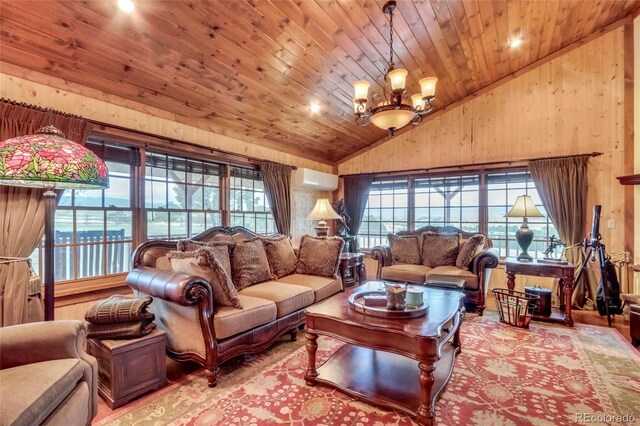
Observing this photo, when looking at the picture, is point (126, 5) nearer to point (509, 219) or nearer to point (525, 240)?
point (525, 240)

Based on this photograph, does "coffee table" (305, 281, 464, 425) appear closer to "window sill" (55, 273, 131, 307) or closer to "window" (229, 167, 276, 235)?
"window sill" (55, 273, 131, 307)

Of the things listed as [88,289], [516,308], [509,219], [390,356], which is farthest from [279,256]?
[509,219]

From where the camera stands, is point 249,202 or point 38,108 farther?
point 249,202

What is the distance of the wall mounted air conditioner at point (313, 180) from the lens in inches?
202

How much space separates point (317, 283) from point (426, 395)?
67.4 inches

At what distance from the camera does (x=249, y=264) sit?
3.07 metres

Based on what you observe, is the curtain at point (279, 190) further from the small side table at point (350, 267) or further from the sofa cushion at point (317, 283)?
the sofa cushion at point (317, 283)

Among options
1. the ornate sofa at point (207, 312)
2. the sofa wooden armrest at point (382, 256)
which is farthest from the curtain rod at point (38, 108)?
the sofa wooden armrest at point (382, 256)

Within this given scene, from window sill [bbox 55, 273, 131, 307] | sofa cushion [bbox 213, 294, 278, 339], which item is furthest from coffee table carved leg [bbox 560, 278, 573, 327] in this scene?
window sill [bbox 55, 273, 131, 307]

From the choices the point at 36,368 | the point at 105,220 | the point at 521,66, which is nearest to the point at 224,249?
the point at 105,220

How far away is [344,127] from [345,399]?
3908 millimetres

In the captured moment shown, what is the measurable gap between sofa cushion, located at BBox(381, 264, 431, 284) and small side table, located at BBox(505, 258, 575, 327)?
101 cm

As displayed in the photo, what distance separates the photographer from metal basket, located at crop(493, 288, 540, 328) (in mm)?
3291

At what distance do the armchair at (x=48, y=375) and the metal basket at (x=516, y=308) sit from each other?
12.0ft
